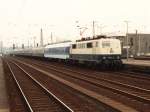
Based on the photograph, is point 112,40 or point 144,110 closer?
point 144,110

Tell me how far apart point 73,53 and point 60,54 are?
1093cm

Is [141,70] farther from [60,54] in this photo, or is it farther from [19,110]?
[60,54]

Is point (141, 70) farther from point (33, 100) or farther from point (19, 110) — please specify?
point (19, 110)

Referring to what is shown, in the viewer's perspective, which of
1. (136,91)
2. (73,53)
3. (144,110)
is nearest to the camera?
(144,110)

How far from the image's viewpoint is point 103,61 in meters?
34.2

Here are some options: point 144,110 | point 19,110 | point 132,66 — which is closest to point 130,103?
point 144,110

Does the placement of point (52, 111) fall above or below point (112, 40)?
below

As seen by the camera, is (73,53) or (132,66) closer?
(132,66)

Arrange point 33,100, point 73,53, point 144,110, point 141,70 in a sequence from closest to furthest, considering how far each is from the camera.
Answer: point 144,110
point 33,100
point 141,70
point 73,53

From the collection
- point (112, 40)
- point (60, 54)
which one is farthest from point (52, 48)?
point (112, 40)

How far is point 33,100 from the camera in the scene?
54.1ft

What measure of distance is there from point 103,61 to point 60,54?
21282 mm

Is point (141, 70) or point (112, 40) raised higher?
point (112, 40)

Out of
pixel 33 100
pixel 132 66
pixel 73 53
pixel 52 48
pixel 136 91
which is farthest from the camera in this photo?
pixel 52 48
